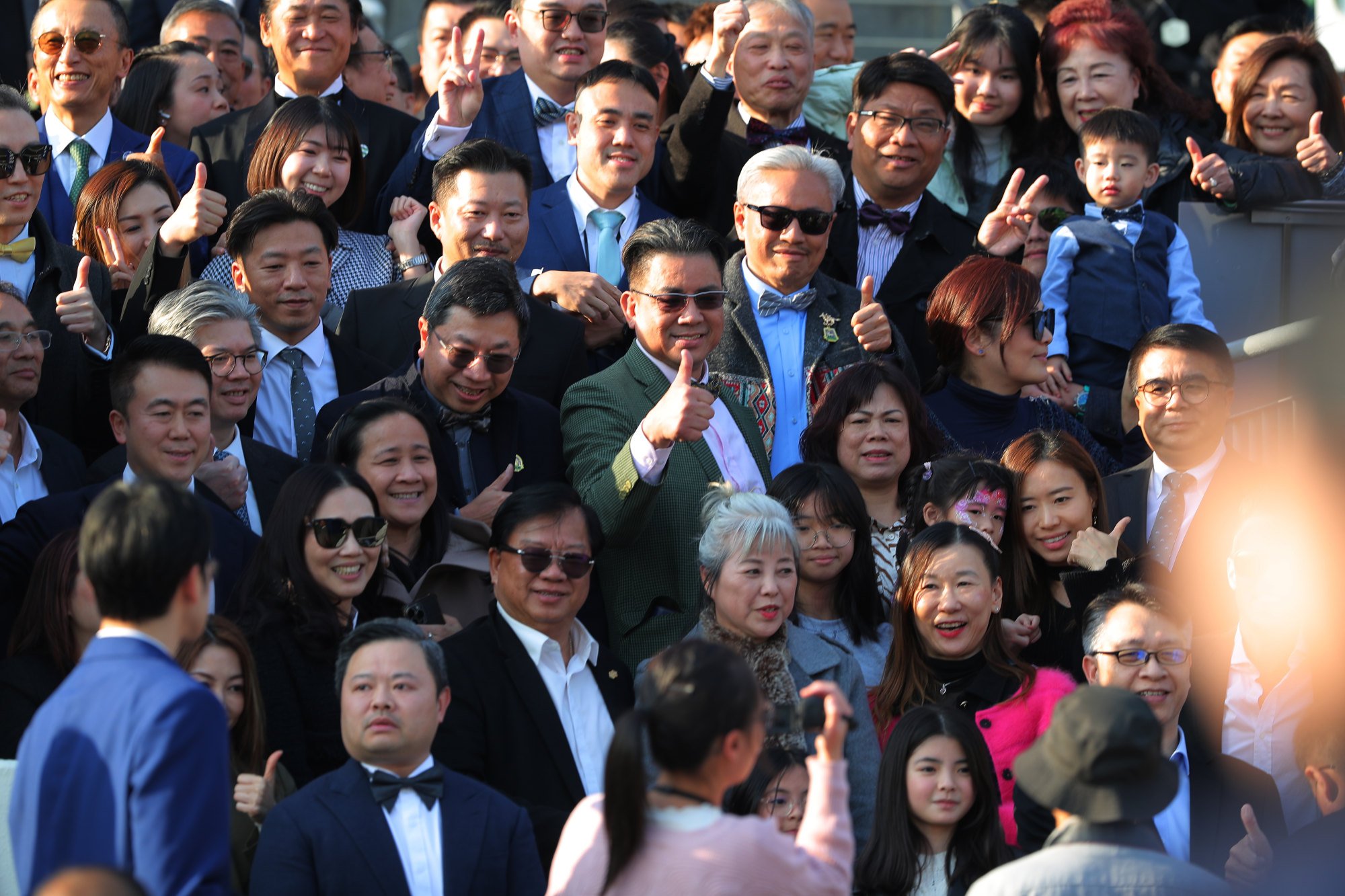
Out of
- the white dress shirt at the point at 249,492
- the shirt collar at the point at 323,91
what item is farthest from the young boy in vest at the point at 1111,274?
the white dress shirt at the point at 249,492

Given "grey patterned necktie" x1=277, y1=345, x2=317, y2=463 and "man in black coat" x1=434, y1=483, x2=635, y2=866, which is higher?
"grey patterned necktie" x1=277, y1=345, x2=317, y2=463

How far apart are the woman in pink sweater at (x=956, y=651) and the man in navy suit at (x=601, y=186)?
2020mm

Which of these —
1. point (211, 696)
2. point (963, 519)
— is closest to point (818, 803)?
point (211, 696)

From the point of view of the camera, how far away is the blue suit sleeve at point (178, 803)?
11.1 feet

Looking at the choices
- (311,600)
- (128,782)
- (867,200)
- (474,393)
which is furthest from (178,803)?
(867,200)

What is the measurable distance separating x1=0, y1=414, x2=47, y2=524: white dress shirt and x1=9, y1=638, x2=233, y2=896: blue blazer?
2.19 meters

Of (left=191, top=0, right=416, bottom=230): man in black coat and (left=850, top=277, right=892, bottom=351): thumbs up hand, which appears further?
(left=191, top=0, right=416, bottom=230): man in black coat

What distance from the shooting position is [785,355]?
664cm

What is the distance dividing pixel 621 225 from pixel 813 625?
6.95ft

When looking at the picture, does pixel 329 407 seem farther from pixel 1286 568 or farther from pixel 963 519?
pixel 1286 568

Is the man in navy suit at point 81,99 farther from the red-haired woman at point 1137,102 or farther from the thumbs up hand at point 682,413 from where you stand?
the red-haired woman at point 1137,102

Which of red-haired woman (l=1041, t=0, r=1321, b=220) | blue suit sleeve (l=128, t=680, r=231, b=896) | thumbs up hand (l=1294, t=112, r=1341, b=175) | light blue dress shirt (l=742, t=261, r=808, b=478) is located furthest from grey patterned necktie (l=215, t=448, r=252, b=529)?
thumbs up hand (l=1294, t=112, r=1341, b=175)

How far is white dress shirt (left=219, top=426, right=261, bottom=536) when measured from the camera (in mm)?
5797

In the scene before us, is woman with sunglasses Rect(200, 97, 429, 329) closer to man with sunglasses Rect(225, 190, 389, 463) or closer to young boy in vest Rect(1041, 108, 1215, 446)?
man with sunglasses Rect(225, 190, 389, 463)
